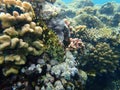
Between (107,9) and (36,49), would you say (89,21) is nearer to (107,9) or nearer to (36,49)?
(107,9)

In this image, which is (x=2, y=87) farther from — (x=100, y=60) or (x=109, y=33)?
(x=109, y=33)

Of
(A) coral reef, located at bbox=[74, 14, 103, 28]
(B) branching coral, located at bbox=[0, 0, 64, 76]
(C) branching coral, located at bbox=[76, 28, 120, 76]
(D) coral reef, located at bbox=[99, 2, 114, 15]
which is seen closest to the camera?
(B) branching coral, located at bbox=[0, 0, 64, 76]

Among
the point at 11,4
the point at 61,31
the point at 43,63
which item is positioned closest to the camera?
the point at 43,63

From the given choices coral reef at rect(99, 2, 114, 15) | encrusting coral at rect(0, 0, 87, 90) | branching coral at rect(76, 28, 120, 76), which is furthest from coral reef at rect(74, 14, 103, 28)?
encrusting coral at rect(0, 0, 87, 90)

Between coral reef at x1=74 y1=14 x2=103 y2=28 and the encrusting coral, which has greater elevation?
the encrusting coral

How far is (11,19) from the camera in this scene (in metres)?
5.82

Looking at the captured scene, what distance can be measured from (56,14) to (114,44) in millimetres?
3977

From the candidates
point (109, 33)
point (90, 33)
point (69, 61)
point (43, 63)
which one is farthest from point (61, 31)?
point (109, 33)

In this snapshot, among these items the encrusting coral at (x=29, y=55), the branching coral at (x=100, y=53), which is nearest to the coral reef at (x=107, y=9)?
the branching coral at (x=100, y=53)

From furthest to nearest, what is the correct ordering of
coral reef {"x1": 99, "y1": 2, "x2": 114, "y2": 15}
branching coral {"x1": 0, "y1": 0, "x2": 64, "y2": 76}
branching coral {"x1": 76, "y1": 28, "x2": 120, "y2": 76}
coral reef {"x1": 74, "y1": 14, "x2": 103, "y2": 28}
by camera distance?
coral reef {"x1": 99, "y1": 2, "x2": 114, "y2": 15} → coral reef {"x1": 74, "y1": 14, "x2": 103, "y2": 28} → branching coral {"x1": 76, "y1": 28, "x2": 120, "y2": 76} → branching coral {"x1": 0, "y1": 0, "x2": 64, "y2": 76}

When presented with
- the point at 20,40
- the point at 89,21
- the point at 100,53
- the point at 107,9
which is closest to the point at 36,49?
the point at 20,40

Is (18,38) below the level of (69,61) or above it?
above

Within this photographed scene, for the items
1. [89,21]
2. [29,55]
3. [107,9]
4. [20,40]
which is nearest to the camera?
[20,40]

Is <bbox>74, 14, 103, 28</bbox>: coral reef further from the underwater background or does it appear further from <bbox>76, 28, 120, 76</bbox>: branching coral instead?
the underwater background
